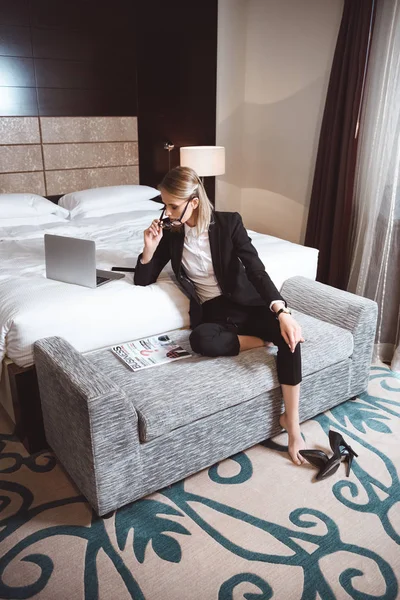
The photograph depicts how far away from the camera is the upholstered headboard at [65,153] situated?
10.8ft

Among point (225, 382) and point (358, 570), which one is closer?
point (358, 570)

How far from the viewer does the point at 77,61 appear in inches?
133

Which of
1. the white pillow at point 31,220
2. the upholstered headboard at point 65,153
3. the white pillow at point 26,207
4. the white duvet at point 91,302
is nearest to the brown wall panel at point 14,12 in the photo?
the upholstered headboard at point 65,153

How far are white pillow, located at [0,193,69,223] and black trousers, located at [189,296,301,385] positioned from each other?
5.04ft

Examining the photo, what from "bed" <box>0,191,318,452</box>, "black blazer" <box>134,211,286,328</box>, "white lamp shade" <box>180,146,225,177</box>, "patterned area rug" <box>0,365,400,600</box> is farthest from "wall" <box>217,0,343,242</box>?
"patterned area rug" <box>0,365,400,600</box>

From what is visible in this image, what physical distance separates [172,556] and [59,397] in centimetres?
61

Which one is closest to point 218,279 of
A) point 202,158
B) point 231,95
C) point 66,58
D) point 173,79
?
point 202,158

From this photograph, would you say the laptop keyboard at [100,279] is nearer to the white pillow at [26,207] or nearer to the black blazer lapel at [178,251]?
the black blazer lapel at [178,251]

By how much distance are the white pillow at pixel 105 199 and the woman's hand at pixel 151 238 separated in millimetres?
1290

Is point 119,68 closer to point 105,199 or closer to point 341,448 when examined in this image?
point 105,199

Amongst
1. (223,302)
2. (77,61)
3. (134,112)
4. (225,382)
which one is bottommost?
(225,382)

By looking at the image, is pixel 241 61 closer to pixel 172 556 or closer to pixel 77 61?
pixel 77 61

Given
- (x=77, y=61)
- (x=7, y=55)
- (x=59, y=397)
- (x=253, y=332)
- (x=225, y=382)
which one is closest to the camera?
(x=59, y=397)

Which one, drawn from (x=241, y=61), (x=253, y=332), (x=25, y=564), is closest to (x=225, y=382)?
(x=253, y=332)
